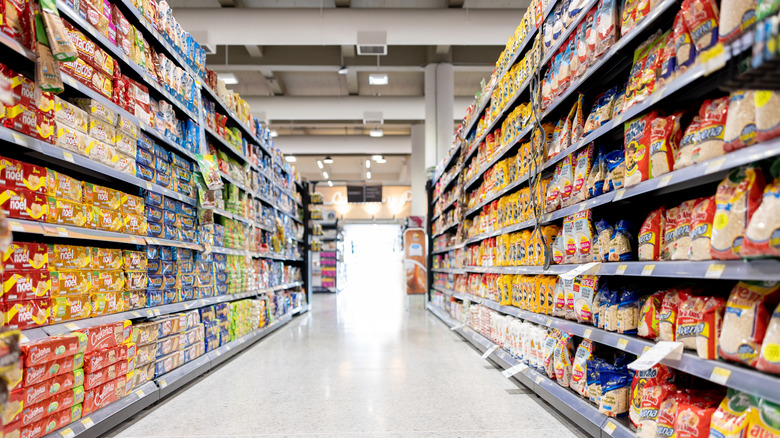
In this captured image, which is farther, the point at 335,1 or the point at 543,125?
the point at 335,1

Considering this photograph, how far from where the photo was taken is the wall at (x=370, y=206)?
2466cm

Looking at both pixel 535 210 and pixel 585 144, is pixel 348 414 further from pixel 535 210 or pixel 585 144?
pixel 585 144

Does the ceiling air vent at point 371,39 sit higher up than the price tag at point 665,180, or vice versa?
the ceiling air vent at point 371,39

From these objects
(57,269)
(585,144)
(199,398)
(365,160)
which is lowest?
(199,398)

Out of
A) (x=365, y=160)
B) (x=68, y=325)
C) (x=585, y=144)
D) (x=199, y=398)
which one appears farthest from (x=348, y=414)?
(x=365, y=160)

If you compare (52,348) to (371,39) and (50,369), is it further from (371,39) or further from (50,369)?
(371,39)

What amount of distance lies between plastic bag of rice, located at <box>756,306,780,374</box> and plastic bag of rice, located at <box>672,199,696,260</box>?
40 centimetres

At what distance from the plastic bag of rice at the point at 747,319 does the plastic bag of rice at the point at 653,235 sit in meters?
0.50

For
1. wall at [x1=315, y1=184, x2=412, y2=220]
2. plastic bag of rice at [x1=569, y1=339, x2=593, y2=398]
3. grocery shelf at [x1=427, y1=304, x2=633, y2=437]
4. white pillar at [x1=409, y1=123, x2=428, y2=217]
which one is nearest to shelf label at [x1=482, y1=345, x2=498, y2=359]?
grocery shelf at [x1=427, y1=304, x2=633, y2=437]

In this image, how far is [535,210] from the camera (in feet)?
10.2

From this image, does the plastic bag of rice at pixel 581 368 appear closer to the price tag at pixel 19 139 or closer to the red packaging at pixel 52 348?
the red packaging at pixel 52 348

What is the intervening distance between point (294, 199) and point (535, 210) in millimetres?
6082

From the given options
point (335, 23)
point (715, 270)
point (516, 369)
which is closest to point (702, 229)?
point (715, 270)

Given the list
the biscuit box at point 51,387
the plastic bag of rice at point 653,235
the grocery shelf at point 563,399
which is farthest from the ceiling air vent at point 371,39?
the biscuit box at point 51,387
